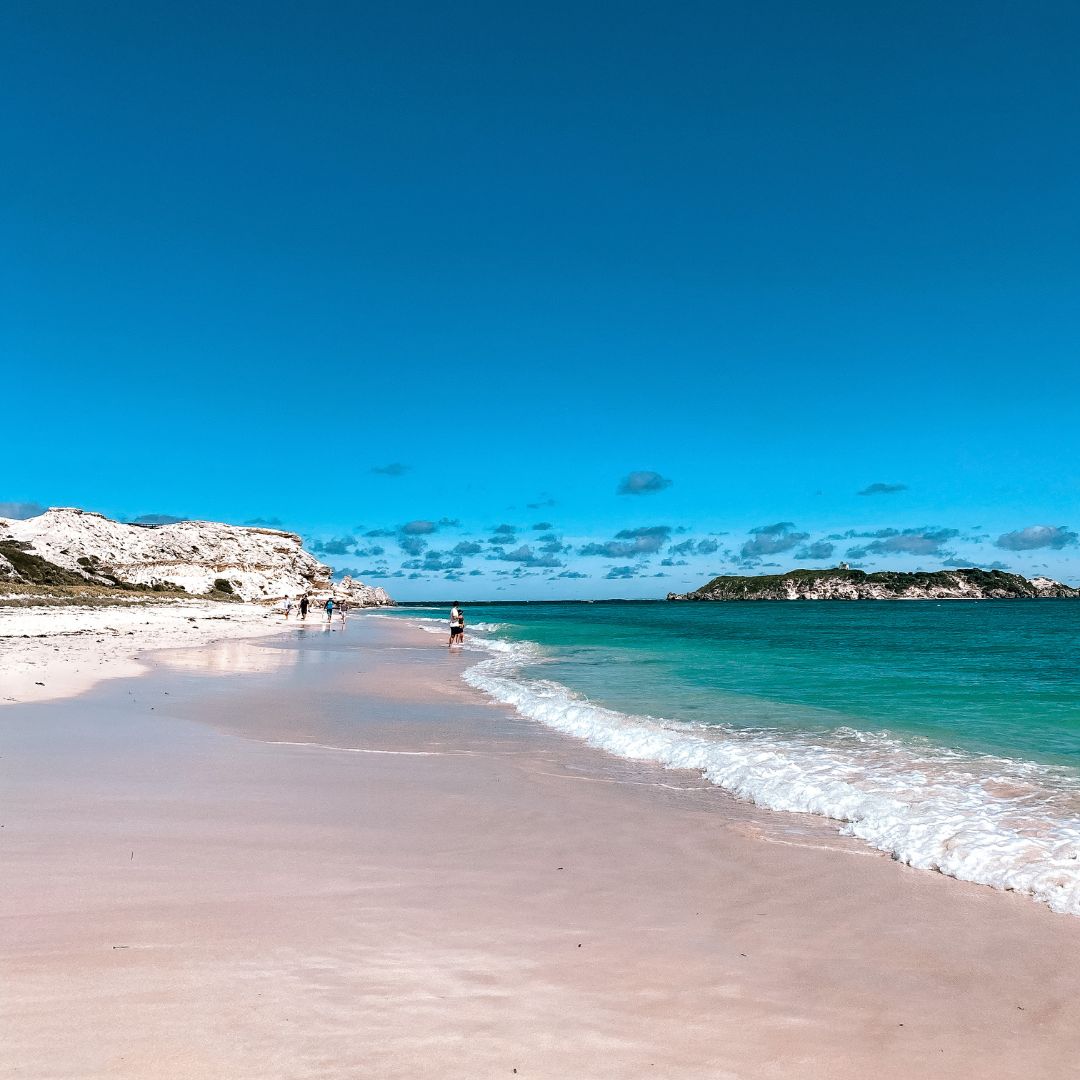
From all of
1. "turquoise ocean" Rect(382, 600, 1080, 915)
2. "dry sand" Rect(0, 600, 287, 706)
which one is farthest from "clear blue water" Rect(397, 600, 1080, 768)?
"dry sand" Rect(0, 600, 287, 706)

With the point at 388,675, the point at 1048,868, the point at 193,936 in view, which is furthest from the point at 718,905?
the point at 388,675

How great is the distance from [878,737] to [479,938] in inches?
398

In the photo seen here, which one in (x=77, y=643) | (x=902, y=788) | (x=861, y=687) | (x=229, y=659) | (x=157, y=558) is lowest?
(x=902, y=788)

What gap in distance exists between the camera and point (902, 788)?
28.8 feet

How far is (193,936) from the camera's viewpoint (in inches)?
168

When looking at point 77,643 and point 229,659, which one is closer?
point 229,659

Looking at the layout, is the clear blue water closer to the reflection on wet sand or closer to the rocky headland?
the reflection on wet sand

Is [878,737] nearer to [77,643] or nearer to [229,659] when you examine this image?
[229,659]

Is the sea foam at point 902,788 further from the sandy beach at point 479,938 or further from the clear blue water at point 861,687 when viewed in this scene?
the clear blue water at point 861,687

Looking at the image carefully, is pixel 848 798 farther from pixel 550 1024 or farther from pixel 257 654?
pixel 257 654

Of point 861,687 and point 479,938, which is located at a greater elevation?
point 861,687

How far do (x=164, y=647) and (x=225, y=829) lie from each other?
25.0 metres

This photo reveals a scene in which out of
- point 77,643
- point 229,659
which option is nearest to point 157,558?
point 77,643

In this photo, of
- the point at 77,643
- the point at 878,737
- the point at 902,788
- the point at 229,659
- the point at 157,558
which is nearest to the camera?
the point at 902,788
